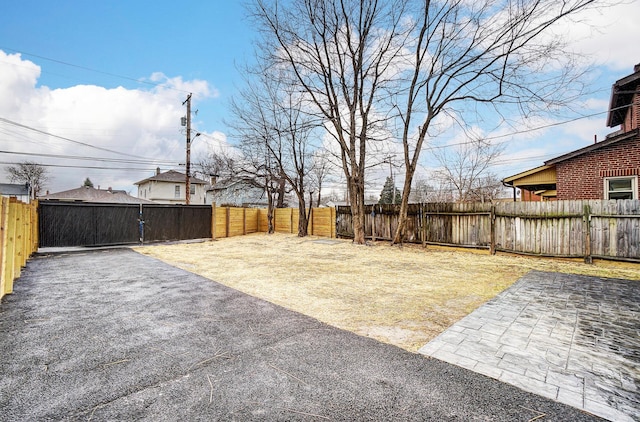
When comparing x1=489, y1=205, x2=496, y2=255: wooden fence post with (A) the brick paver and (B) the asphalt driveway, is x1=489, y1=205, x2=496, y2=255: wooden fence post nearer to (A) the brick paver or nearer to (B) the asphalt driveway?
(A) the brick paver

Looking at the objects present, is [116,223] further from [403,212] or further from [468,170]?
[468,170]

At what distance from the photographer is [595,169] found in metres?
8.86

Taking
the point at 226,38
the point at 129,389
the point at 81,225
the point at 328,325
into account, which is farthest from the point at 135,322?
the point at 226,38

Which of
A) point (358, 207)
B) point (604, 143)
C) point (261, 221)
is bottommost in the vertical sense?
point (261, 221)

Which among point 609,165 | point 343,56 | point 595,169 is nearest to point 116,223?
point 343,56

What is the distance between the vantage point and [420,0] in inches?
392

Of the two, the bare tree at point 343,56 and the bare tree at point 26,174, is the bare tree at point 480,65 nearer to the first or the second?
the bare tree at point 343,56

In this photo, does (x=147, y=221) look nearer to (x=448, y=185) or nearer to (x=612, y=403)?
(x=612, y=403)

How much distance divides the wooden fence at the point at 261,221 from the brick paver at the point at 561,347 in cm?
1073

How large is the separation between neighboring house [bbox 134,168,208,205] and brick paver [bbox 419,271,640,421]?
105 feet

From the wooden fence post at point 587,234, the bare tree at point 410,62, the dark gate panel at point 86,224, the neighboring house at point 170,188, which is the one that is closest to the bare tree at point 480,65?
the bare tree at point 410,62

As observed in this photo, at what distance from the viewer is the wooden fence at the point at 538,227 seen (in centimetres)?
659

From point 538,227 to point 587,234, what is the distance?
39.7 inches

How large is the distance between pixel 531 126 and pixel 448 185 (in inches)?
603
